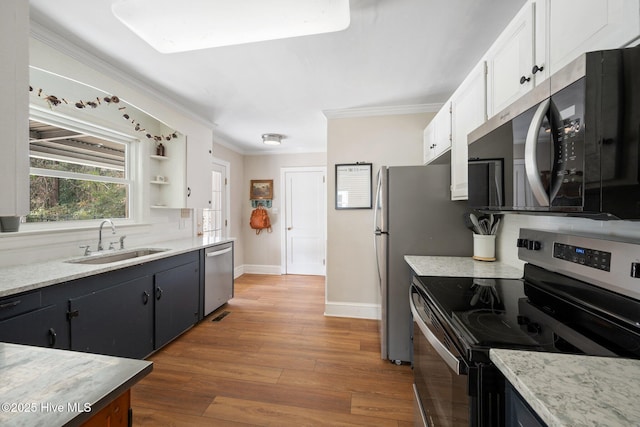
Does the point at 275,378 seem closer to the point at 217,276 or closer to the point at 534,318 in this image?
the point at 217,276

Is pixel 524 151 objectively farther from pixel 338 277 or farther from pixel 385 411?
pixel 338 277

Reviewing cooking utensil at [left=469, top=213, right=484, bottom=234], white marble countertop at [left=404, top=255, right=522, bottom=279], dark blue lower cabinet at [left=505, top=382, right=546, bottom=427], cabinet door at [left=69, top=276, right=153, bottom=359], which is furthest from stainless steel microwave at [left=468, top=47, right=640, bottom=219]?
cabinet door at [left=69, top=276, right=153, bottom=359]

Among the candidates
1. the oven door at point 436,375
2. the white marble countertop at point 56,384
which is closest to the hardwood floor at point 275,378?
the oven door at point 436,375

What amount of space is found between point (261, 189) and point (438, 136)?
347 centimetres

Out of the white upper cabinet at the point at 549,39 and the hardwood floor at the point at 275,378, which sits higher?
the white upper cabinet at the point at 549,39

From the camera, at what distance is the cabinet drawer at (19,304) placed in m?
1.23

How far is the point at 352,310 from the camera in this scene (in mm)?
3053

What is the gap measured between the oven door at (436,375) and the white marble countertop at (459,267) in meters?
0.31

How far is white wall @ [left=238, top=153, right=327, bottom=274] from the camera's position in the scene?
495 cm

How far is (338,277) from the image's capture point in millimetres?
3088

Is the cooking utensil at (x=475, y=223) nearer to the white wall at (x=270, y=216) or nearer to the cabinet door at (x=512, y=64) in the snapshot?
the cabinet door at (x=512, y=64)

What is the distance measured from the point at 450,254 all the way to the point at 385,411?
46.7 inches

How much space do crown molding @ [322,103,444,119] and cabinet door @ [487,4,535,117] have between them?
147 centimetres

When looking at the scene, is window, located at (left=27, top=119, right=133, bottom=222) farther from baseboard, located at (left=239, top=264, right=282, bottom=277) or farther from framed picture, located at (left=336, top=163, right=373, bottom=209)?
baseboard, located at (left=239, top=264, right=282, bottom=277)
